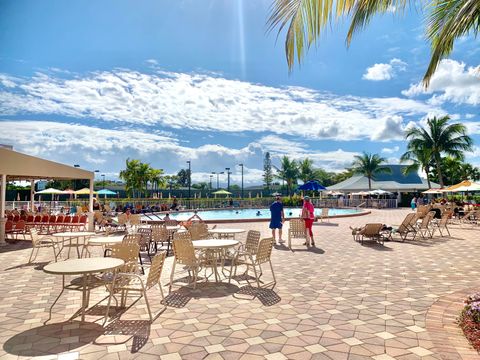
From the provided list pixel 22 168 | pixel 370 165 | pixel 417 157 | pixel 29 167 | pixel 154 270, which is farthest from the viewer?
pixel 370 165

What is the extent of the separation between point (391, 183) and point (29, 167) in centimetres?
4473

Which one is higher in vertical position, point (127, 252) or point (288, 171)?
point (288, 171)

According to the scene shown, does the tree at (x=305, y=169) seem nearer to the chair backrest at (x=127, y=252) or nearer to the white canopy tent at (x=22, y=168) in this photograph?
the white canopy tent at (x=22, y=168)

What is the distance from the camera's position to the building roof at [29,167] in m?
11.5

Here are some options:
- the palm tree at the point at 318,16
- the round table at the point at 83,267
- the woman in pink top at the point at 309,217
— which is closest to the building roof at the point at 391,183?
the woman in pink top at the point at 309,217

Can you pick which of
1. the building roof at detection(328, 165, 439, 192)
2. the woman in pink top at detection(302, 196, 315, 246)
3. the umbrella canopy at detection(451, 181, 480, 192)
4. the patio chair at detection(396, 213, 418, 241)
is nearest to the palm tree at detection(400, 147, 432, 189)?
the building roof at detection(328, 165, 439, 192)

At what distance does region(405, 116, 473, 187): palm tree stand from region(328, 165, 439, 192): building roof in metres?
12.1

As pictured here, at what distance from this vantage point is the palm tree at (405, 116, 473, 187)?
1251 inches

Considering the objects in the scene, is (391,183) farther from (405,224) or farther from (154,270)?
(154,270)

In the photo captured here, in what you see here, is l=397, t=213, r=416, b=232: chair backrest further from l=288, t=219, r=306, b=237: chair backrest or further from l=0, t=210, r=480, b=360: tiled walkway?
l=0, t=210, r=480, b=360: tiled walkway

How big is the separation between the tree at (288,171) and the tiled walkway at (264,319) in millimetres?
52357

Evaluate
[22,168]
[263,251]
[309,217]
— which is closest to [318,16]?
[263,251]

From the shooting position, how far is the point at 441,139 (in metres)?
32.8

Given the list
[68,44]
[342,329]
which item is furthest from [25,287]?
[68,44]
